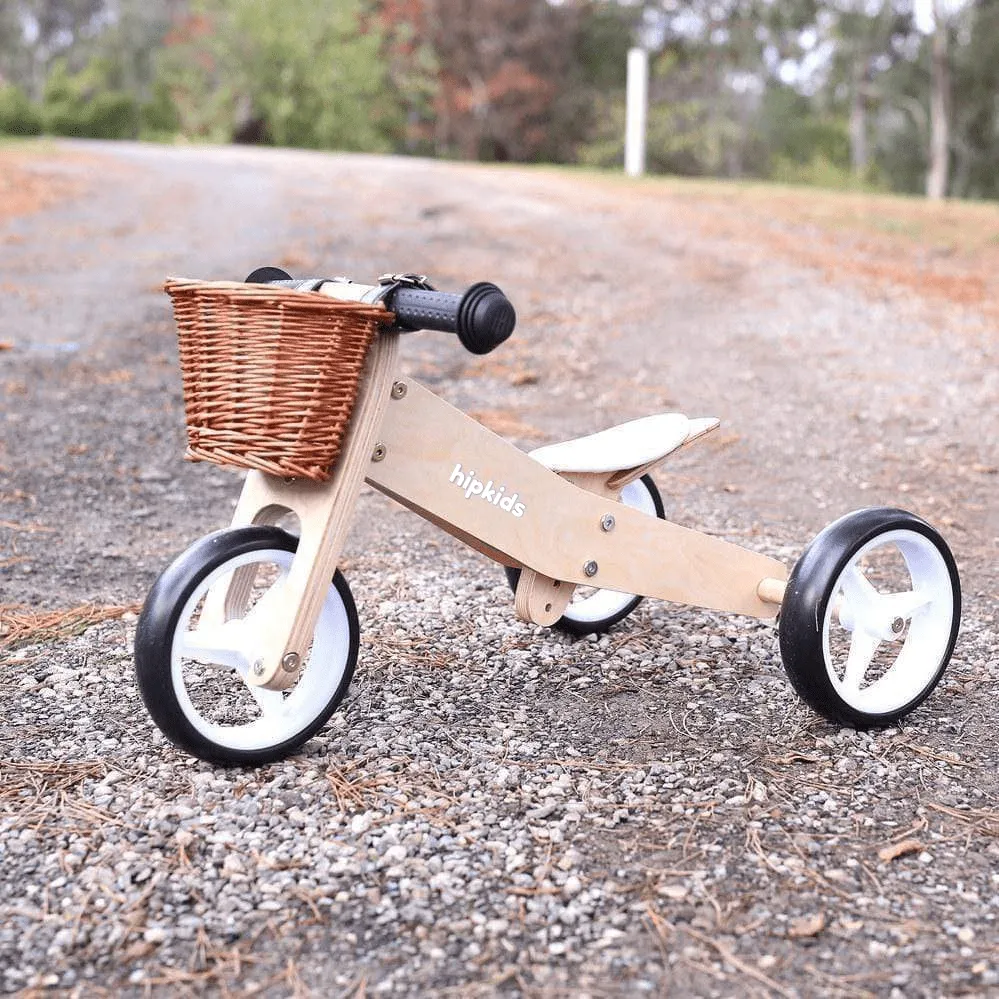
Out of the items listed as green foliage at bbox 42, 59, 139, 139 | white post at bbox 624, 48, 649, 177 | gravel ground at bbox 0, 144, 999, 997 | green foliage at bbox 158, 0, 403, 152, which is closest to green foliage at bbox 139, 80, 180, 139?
green foliage at bbox 42, 59, 139, 139

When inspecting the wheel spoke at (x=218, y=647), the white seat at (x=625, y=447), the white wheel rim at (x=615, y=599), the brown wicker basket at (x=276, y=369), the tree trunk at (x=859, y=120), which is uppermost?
the brown wicker basket at (x=276, y=369)

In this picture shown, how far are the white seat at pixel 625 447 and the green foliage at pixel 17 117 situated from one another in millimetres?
24917

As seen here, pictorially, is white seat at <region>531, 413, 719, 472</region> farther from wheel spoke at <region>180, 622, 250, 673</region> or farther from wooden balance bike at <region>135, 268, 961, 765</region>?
wheel spoke at <region>180, 622, 250, 673</region>

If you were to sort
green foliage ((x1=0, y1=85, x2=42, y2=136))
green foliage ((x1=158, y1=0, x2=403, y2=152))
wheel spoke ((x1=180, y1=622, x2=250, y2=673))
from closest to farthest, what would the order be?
wheel spoke ((x1=180, y1=622, x2=250, y2=673)), green foliage ((x1=0, y1=85, x2=42, y2=136)), green foliage ((x1=158, y1=0, x2=403, y2=152))

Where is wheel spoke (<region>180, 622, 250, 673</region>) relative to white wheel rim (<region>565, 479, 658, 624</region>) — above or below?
above

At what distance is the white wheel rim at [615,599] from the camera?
3.36 m

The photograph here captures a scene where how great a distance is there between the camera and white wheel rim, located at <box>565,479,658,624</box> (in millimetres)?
3359

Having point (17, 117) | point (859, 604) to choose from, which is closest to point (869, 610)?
point (859, 604)

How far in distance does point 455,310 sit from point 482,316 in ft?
0.18

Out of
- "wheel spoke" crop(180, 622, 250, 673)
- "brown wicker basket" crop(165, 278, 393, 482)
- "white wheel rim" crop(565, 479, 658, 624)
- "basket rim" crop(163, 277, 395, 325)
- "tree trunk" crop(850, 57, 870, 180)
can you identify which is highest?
"basket rim" crop(163, 277, 395, 325)

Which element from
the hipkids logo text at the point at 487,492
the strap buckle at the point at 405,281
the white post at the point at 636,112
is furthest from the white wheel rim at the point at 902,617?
the white post at the point at 636,112

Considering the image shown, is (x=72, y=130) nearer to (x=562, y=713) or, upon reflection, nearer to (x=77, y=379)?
(x=77, y=379)

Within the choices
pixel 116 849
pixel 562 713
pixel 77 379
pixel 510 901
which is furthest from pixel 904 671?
pixel 77 379

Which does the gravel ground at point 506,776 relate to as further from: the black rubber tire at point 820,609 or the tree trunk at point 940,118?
the tree trunk at point 940,118
